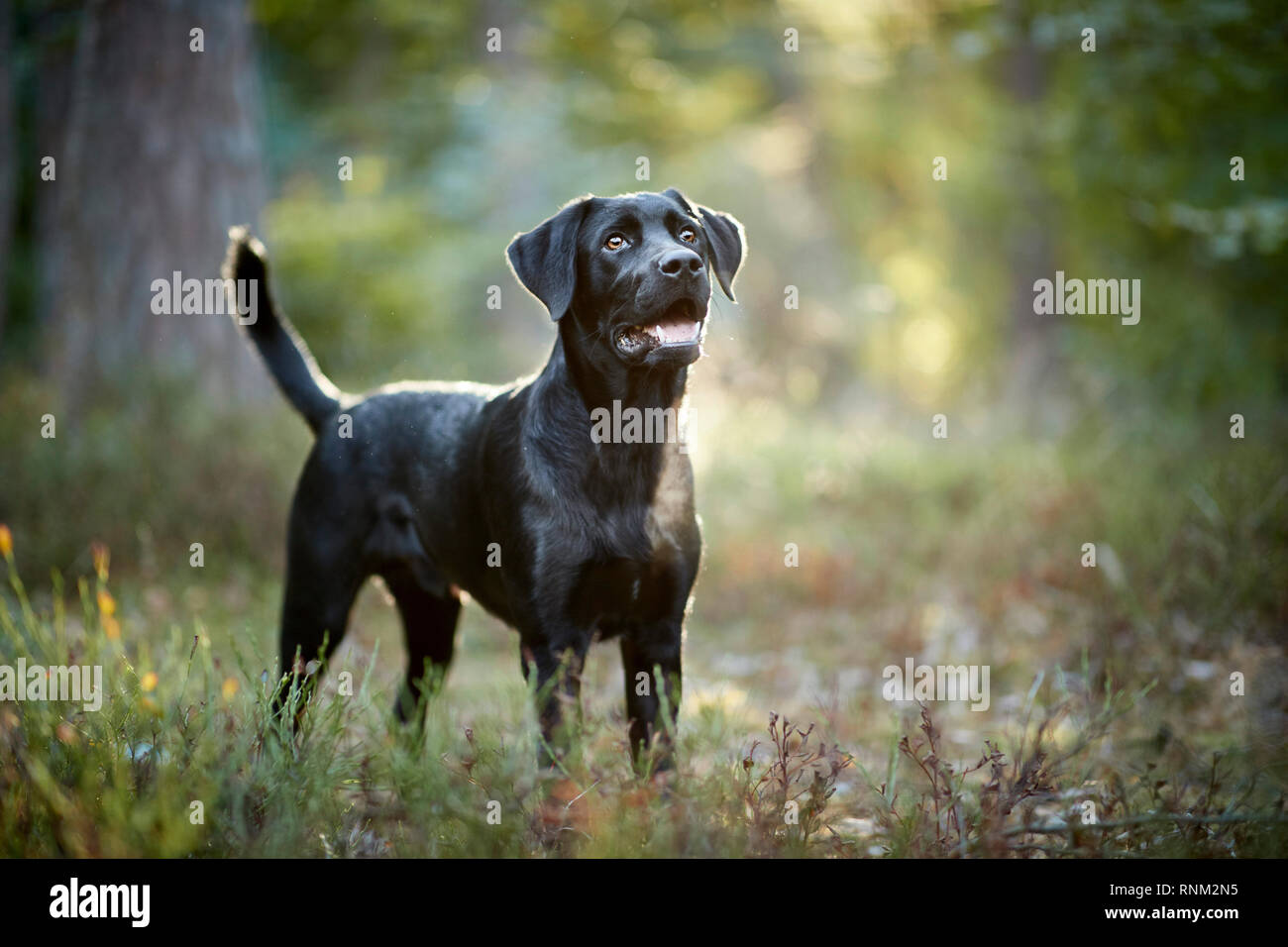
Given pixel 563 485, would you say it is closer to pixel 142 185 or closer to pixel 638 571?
pixel 638 571

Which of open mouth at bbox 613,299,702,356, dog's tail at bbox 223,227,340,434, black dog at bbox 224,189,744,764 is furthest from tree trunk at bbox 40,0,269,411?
open mouth at bbox 613,299,702,356

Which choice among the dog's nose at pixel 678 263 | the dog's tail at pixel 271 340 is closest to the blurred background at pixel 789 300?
the dog's nose at pixel 678 263

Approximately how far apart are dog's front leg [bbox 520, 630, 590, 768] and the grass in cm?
11

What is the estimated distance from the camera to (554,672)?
3.32m

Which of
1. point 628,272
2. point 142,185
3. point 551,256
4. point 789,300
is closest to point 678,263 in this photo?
point 628,272

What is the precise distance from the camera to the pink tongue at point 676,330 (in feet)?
11.0

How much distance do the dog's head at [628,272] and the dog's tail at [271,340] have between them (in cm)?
125

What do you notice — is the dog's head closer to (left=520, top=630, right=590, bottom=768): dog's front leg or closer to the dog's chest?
the dog's chest

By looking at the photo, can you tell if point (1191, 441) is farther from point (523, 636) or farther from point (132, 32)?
point (132, 32)

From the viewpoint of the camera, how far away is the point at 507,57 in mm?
14383

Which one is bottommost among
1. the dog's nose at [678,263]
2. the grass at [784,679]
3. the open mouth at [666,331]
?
the grass at [784,679]

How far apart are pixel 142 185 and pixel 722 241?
6.06 meters

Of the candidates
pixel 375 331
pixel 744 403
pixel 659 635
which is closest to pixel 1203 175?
pixel 744 403

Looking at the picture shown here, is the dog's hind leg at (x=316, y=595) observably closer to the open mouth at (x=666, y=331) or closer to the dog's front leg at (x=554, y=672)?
the dog's front leg at (x=554, y=672)
